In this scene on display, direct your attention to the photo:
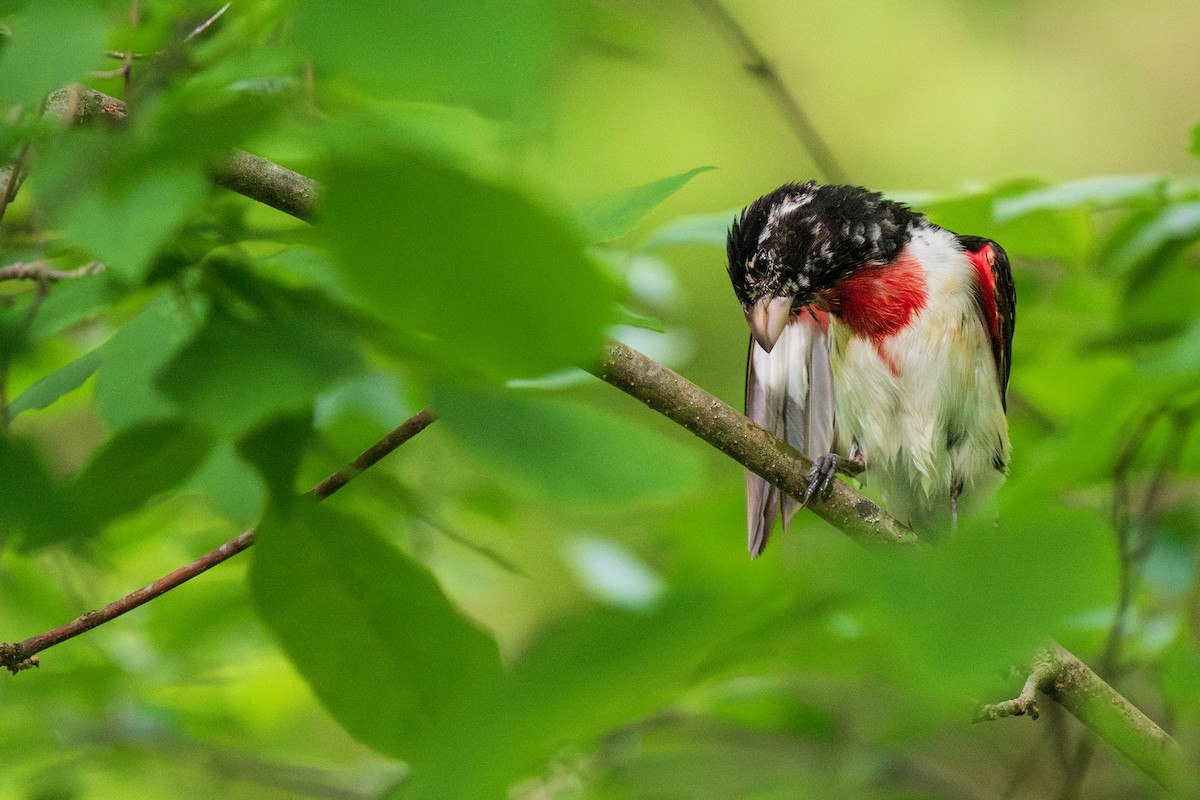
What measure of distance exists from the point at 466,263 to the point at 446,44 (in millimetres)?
78

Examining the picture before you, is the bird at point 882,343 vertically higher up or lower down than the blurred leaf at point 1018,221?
lower down

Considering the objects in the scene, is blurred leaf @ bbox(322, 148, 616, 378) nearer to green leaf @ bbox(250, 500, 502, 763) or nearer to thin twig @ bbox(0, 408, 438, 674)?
green leaf @ bbox(250, 500, 502, 763)

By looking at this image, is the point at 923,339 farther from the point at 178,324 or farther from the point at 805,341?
the point at 178,324

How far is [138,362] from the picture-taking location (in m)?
0.76

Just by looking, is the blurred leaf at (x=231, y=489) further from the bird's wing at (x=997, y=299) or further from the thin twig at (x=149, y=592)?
the bird's wing at (x=997, y=299)

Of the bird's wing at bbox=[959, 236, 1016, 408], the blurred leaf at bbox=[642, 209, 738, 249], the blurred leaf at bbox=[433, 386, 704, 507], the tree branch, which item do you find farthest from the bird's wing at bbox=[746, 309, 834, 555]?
the blurred leaf at bbox=[433, 386, 704, 507]

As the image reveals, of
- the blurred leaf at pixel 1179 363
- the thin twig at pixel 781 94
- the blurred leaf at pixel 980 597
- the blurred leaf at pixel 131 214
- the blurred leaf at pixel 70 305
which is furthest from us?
the thin twig at pixel 781 94

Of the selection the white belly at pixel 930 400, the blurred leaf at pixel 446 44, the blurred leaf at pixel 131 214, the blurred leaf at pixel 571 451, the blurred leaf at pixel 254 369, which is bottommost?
the white belly at pixel 930 400

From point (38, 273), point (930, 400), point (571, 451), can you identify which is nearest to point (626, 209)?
point (571, 451)

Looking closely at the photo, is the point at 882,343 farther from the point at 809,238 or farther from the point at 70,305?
the point at 70,305

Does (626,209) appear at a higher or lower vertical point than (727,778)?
higher

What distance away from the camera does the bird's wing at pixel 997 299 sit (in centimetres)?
227

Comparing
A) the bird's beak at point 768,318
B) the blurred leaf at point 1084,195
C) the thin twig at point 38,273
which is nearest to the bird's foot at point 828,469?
the bird's beak at point 768,318

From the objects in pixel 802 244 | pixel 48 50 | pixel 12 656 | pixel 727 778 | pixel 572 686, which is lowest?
pixel 802 244
